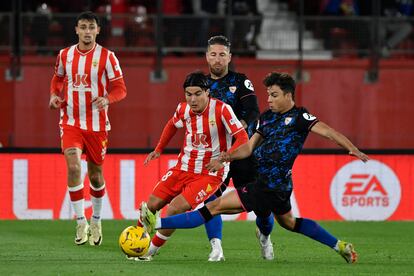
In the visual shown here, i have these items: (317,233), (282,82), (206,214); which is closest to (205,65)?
(282,82)

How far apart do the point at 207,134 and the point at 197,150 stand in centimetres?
17

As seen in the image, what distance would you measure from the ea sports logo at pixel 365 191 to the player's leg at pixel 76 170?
5158 mm

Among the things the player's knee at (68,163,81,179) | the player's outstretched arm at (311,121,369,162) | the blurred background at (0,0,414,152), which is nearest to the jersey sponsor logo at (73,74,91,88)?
the player's knee at (68,163,81,179)

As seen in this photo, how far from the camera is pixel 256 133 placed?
10391 mm

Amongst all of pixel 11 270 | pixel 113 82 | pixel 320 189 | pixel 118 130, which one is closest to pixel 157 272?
pixel 11 270

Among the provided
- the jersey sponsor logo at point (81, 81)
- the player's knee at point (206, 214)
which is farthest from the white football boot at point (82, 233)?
the player's knee at point (206, 214)

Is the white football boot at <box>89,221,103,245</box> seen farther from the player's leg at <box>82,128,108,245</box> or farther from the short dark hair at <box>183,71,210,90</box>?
the short dark hair at <box>183,71,210,90</box>

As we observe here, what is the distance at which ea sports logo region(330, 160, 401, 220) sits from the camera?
16281 mm

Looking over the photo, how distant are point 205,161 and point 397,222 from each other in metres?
5.98

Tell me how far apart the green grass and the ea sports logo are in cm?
79

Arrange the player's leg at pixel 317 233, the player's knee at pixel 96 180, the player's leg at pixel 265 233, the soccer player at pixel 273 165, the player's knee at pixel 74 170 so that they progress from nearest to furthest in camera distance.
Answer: the soccer player at pixel 273 165 < the player's leg at pixel 317 233 < the player's leg at pixel 265 233 < the player's knee at pixel 74 170 < the player's knee at pixel 96 180

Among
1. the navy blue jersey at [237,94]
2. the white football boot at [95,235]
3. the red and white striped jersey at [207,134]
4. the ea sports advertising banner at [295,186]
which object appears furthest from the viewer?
the ea sports advertising banner at [295,186]

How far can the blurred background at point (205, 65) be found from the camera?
2014 centimetres

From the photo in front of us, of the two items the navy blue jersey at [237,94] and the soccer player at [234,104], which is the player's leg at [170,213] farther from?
the navy blue jersey at [237,94]
